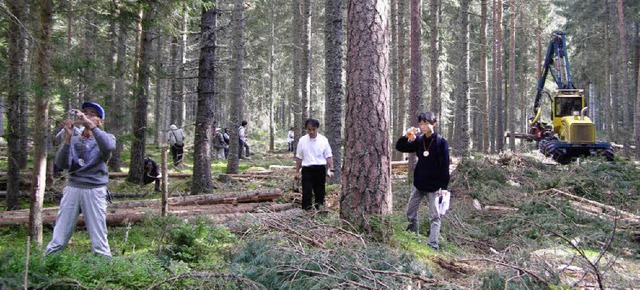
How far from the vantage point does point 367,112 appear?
6203 millimetres

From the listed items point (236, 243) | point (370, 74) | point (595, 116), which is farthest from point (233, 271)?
point (595, 116)

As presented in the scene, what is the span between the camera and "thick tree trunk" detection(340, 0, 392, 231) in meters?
6.21

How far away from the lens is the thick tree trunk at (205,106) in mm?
10812

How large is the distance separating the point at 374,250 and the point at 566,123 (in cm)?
1628

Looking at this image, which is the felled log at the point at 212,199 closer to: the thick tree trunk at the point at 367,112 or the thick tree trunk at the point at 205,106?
the thick tree trunk at the point at 205,106

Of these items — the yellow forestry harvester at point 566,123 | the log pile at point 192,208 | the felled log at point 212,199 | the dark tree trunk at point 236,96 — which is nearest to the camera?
the log pile at point 192,208

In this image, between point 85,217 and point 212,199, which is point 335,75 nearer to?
point 212,199

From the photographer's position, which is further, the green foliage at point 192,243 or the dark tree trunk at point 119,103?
the dark tree trunk at point 119,103

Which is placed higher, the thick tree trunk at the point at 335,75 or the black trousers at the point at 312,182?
the thick tree trunk at the point at 335,75

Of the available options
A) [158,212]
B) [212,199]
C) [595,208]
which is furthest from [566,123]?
[158,212]

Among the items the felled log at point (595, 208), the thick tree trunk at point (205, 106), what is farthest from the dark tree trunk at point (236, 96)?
the felled log at point (595, 208)

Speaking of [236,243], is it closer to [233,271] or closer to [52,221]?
[233,271]

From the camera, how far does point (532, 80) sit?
4156cm

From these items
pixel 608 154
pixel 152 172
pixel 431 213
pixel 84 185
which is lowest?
pixel 431 213
